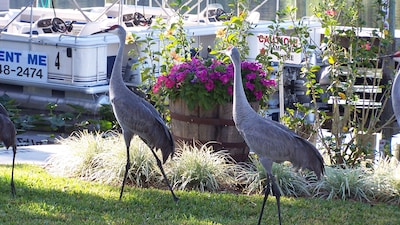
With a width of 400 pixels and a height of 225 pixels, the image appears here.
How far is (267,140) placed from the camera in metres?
7.27

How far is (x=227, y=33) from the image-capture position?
10430mm

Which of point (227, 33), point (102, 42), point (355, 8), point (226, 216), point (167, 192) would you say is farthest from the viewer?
point (102, 42)

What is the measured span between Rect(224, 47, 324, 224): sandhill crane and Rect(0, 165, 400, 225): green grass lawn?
1.63 ft

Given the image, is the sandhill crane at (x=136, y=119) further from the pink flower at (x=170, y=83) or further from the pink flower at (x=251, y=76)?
the pink flower at (x=251, y=76)

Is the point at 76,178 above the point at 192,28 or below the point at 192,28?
below

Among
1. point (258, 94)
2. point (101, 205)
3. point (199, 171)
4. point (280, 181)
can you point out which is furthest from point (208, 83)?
point (101, 205)

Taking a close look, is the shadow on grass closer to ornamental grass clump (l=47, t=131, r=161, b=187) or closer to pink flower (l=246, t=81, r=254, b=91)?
ornamental grass clump (l=47, t=131, r=161, b=187)

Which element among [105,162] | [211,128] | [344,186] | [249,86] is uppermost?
[249,86]

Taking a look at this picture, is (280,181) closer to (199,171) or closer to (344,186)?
(344,186)

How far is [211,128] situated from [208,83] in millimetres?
532

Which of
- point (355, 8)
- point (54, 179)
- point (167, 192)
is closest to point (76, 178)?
point (54, 179)

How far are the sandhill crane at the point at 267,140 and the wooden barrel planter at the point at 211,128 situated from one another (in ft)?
5.53

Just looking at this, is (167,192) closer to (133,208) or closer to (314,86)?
(133,208)

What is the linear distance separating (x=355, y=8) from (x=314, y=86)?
1.07 meters
